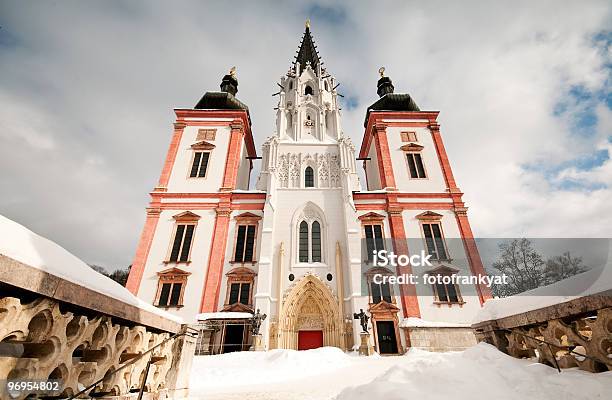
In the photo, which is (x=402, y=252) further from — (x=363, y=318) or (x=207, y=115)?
(x=207, y=115)

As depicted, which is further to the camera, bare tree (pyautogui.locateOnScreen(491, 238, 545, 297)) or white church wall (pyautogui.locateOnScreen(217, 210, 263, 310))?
bare tree (pyautogui.locateOnScreen(491, 238, 545, 297))

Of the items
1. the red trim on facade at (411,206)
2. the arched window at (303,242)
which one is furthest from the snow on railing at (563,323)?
the red trim on facade at (411,206)

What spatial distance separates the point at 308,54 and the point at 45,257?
3873cm

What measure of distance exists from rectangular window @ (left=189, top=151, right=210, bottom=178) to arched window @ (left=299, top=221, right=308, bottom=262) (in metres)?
9.44

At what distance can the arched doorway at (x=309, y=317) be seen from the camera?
17.8m

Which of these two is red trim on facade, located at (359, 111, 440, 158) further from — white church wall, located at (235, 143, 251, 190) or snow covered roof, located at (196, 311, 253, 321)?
snow covered roof, located at (196, 311, 253, 321)

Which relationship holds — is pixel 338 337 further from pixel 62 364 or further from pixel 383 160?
pixel 62 364

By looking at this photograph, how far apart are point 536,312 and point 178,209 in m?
22.0

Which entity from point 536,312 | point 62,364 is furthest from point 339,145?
point 62,364

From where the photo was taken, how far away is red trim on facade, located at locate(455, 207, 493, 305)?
62.6ft

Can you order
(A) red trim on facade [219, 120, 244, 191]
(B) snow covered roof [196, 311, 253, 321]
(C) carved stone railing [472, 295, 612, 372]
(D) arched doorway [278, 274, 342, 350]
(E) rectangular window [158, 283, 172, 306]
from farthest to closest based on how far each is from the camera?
(A) red trim on facade [219, 120, 244, 191]
(E) rectangular window [158, 283, 172, 306]
(D) arched doorway [278, 274, 342, 350]
(B) snow covered roof [196, 311, 253, 321]
(C) carved stone railing [472, 295, 612, 372]

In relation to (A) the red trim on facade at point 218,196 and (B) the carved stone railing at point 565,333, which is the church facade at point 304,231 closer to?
(A) the red trim on facade at point 218,196

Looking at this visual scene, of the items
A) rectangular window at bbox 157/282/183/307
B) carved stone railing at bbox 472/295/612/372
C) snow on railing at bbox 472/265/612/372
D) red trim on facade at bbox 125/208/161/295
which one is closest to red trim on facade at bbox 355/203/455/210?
rectangular window at bbox 157/282/183/307

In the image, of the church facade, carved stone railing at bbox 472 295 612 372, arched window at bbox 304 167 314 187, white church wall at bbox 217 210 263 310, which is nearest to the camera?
carved stone railing at bbox 472 295 612 372
